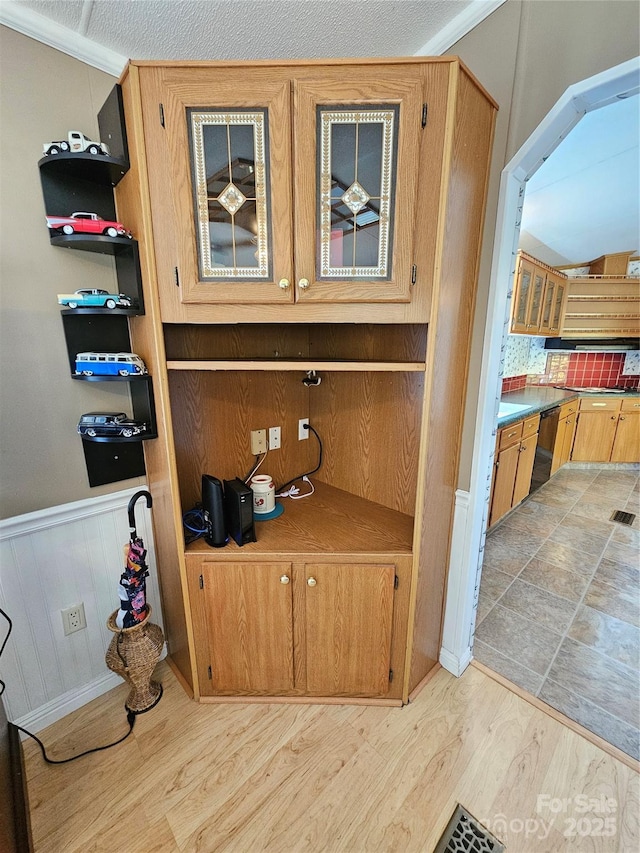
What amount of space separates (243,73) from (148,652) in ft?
6.66

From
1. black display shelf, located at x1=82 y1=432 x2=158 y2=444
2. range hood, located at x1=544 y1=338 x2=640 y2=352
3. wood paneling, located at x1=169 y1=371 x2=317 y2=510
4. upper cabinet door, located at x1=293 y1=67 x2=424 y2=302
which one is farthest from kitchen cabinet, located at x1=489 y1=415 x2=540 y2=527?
black display shelf, located at x1=82 y1=432 x2=158 y2=444

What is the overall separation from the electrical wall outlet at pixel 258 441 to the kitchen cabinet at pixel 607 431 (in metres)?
4.18

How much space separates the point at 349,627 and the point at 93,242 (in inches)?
67.1

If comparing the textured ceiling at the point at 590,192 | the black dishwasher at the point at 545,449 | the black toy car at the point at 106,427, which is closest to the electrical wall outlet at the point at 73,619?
the black toy car at the point at 106,427

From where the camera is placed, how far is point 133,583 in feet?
4.58

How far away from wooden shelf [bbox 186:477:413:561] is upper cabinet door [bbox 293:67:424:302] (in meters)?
0.91

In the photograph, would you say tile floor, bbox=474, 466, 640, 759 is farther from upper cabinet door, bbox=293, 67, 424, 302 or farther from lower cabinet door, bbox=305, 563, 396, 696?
upper cabinet door, bbox=293, 67, 424, 302

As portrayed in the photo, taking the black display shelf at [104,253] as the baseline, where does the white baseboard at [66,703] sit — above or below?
below

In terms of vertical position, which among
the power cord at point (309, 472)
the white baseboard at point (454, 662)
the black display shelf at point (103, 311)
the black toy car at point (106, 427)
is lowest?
the white baseboard at point (454, 662)

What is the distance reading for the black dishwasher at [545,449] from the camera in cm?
387

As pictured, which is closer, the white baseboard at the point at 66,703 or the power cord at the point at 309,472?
the white baseboard at the point at 66,703

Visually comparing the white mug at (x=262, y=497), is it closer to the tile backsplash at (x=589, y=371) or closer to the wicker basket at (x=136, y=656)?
the wicker basket at (x=136, y=656)

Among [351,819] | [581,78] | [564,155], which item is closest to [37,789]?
[351,819]

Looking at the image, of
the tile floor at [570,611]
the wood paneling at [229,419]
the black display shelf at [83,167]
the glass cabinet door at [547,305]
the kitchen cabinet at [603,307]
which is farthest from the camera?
the kitchen cabinet at [603,307]
